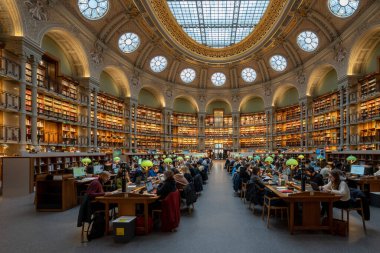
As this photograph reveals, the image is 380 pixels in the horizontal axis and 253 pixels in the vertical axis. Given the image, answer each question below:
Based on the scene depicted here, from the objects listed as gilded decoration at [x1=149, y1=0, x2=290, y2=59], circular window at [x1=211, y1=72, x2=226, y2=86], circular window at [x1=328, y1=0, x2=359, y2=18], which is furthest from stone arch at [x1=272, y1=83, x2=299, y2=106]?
circular window at [x1=328, y1=0, x2=359, y2=18]

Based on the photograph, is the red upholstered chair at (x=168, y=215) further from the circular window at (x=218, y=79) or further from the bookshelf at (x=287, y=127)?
the circular window at (x=218, y=79)

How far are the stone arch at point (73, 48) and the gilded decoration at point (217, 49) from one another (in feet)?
24.3

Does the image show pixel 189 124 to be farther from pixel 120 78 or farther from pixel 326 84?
pixel 326 84

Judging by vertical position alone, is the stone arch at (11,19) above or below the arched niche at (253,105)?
above

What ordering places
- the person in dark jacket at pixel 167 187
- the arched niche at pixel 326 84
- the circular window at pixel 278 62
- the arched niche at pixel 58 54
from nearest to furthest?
the person in dark jacket at pixel 167 187 < the arched niche at pixel 58 54 < the arched niche at pixel 326 84 < the circular window at pixel 278 62

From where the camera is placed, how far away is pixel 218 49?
1329 inches

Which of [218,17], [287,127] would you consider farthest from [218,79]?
[287,127]

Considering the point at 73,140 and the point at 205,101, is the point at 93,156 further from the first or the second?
the point at 205,101

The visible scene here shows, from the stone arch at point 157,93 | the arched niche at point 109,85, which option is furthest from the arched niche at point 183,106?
the arched niche at point 109,85

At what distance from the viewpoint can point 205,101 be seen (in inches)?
1518

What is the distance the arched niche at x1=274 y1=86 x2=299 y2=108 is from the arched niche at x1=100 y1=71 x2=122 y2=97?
20.6 metres

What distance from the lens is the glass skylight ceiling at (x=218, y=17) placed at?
2577 centimetres

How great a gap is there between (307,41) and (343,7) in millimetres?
6022

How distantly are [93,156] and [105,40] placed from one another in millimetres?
10573
